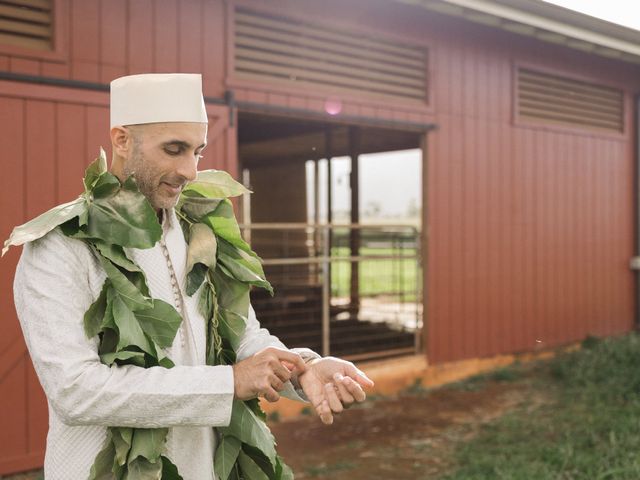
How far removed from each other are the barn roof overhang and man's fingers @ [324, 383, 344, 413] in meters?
5.04

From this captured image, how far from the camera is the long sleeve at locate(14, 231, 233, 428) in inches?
62.5

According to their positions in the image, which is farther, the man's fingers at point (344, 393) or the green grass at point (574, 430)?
the green grass at point (574, 430)

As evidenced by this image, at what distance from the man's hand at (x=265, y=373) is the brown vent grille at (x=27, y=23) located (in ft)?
11.6

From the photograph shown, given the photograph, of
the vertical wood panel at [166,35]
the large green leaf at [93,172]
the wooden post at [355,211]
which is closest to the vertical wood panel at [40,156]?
the vertical wood panel at [166,35]

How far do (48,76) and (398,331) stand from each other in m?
5.26

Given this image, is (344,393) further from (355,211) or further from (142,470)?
(355,211)

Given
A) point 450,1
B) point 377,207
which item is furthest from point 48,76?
point 377,207

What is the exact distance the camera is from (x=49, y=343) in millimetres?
1607

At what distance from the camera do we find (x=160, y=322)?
5.91 ft

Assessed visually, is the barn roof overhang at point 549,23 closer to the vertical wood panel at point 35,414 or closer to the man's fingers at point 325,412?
the vertical wood panel at point 35,414

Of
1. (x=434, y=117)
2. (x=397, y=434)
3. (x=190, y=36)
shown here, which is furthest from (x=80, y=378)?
(x=434, y=117)

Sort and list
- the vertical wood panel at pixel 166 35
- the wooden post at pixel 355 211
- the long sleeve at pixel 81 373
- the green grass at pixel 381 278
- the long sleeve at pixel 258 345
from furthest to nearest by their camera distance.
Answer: the wooden post at pixel 355 211 → the green grass at pixel 381 278 → the vertical wood panel at pixel 166 35 → the long sleeve at pixel 258 345 → the long sleeve at pixel 81 373

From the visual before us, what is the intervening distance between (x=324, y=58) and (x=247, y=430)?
4752 mm

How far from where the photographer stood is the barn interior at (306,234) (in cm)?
765
